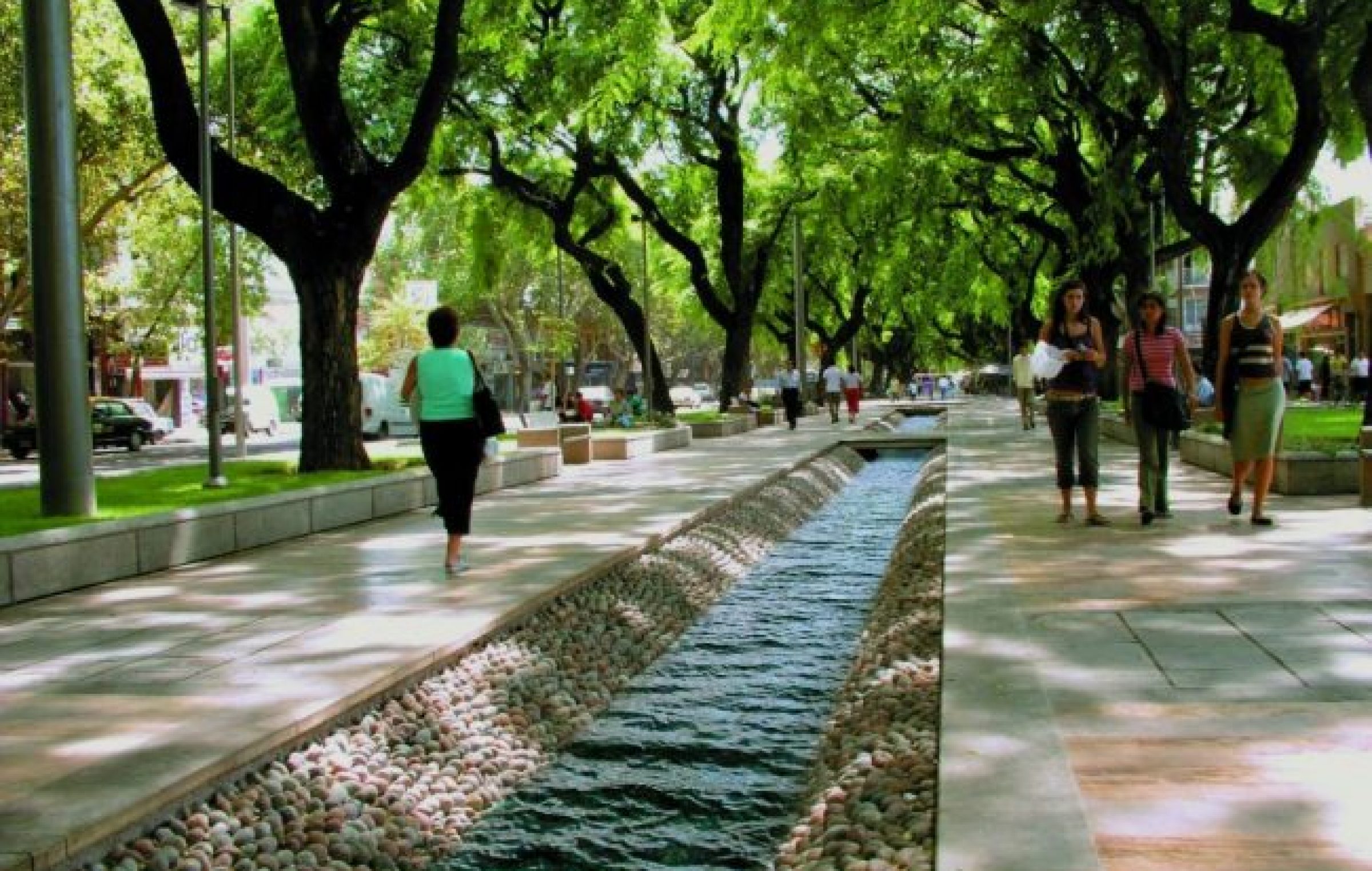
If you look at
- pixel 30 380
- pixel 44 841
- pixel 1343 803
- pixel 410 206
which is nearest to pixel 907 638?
pixel 1343 803

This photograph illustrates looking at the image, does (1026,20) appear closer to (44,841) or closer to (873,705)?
(873,705)

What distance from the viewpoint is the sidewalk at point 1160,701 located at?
361cm

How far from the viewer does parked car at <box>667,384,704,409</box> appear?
73250 millimetres

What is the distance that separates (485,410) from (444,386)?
1.05 feet

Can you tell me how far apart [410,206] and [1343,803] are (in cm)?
2632

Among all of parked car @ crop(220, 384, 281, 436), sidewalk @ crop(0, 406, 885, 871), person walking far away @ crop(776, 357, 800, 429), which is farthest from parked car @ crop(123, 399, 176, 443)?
sidewalk @ crop(0, 406, 885, 871)

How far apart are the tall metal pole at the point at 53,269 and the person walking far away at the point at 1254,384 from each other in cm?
844

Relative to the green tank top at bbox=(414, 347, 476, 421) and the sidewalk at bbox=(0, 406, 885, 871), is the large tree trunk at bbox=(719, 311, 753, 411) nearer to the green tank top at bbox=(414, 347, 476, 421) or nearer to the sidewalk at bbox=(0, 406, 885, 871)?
the sidewalk at bbox=(0, 406, 885, 871)

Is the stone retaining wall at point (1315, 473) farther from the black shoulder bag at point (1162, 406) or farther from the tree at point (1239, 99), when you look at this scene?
the tree at point (1239, 99)

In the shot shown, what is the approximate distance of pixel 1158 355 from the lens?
10227 millimetres

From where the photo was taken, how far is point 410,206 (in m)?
28.4

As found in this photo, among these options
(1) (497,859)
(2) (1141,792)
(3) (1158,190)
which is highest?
(3) (1158,190)

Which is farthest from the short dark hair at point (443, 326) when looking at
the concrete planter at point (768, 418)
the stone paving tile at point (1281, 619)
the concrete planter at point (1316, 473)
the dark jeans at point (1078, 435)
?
the concrete planter at point (768, 418)

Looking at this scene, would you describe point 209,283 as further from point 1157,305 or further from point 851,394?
point 851,394
